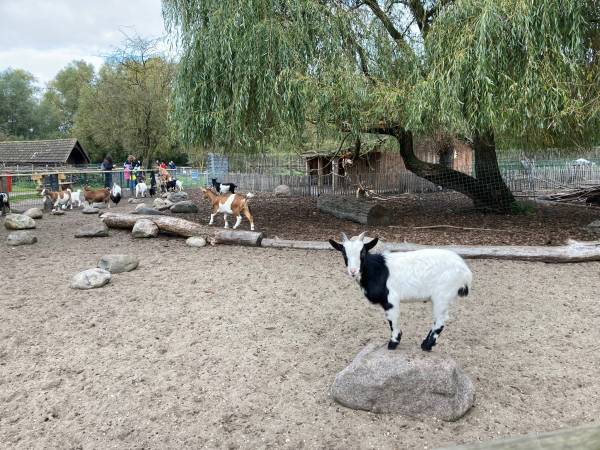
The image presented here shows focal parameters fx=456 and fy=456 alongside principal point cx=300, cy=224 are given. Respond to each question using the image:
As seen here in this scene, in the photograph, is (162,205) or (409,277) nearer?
(409,277)

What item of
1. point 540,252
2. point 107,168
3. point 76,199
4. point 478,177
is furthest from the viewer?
point 107,168

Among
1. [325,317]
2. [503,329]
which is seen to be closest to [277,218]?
[325,317]

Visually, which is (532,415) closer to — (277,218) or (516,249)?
(516,249)

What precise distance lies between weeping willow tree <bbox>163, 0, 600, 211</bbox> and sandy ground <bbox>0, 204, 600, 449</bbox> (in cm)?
269

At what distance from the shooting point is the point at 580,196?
1539 centimetres

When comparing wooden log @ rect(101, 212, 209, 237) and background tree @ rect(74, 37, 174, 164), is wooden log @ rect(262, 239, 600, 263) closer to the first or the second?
wooden log @ rect(101, 212, 209, 237)

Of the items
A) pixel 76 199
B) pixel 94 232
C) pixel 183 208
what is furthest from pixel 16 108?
pixel 94 232

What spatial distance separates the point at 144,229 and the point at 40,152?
23931 mm

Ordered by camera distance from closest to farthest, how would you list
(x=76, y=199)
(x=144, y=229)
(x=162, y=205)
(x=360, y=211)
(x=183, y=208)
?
(x=144, y=229) → (x=360, y=211) → (x=183, y=208) → (x=162, y=205) → (x=76, y=199)

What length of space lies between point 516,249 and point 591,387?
4223 mm

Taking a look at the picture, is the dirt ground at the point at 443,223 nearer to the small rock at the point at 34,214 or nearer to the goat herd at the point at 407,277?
the small rock at the point at 34,214

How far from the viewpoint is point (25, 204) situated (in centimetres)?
1534

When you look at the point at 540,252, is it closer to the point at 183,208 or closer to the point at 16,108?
the point at 183,208

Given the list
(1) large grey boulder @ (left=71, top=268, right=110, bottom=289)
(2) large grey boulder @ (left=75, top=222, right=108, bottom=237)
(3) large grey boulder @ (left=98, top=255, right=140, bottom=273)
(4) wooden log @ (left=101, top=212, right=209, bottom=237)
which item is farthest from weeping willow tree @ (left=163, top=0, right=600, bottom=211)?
(1) large grey boulder @ (left=71, top=268, right=110, bottom=289)
